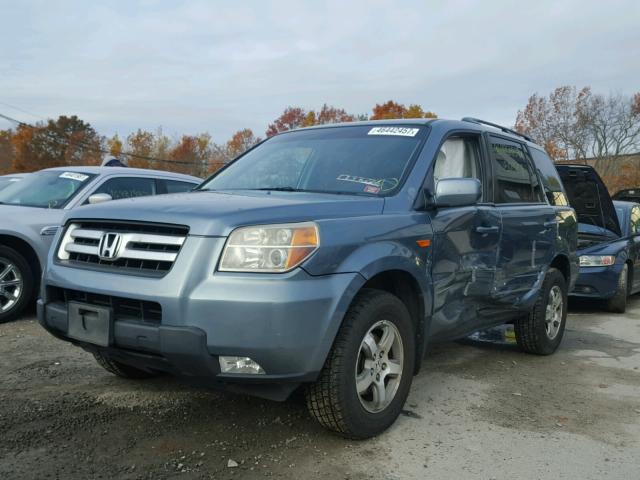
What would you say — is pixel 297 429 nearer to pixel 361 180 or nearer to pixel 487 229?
pixel 361 180

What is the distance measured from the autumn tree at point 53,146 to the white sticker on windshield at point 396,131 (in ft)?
190

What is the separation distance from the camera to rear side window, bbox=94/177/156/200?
6.74 m

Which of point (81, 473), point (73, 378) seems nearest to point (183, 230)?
point (81, 473)

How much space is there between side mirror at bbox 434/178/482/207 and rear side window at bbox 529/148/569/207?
2.16 metres

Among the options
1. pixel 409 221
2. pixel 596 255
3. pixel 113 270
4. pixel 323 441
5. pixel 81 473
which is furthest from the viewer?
pixel 596 255

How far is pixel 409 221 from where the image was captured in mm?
3498

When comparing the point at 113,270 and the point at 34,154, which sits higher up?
the point at 34,154

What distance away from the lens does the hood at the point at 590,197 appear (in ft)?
25.6

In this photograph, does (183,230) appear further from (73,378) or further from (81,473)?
(73,378)

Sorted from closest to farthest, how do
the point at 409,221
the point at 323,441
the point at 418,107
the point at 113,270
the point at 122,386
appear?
the point at 113,270, the point at 323,441, the point at 409,221, the point at 122,386, the point at 418,107

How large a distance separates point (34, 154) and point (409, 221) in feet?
198

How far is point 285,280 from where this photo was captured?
2.76 metres

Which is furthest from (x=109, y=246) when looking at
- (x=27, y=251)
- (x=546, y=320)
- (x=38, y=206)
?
(x=546, y=320)

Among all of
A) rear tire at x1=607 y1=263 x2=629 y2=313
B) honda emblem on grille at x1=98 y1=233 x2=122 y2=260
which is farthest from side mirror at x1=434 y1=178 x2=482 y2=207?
rear tire at x1=607 y1=263 x2=629 y2=313
